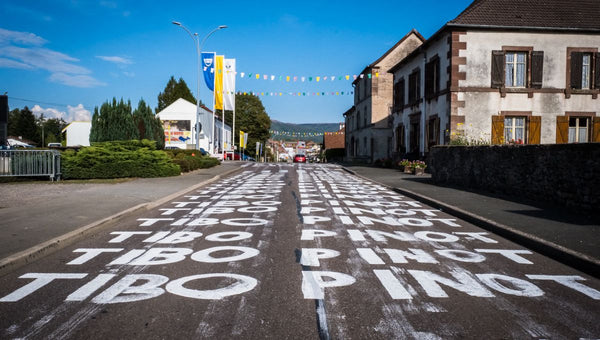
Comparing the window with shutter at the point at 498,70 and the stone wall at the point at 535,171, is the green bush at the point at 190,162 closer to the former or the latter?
the stone wall at the point at 535,171

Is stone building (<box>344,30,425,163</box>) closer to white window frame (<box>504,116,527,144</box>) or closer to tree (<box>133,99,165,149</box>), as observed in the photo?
white window frame (<box>504,116,527,144</box>)

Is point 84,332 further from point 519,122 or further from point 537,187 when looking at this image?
point 519,122

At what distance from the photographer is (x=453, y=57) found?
2241 cm

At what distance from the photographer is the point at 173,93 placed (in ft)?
292

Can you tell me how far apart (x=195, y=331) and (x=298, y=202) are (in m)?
8.24

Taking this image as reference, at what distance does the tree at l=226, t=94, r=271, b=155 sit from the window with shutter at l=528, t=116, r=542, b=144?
192 ft

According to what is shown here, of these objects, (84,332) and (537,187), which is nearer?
(84,332)

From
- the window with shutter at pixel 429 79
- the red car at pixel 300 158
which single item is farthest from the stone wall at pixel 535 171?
the red car at pixel 300 158

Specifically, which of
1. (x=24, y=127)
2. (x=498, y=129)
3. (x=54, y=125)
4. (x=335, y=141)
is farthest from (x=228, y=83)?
(x=54, y=125)

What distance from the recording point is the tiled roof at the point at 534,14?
22.5 m

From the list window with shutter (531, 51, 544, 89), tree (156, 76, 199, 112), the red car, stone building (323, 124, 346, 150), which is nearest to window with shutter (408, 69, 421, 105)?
window with shutter (531, 51, 544, 89)

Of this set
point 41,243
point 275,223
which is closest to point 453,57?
point 275,223

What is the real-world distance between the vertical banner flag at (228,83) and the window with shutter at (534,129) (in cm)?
2086

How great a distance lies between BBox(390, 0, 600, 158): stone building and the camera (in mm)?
22453
